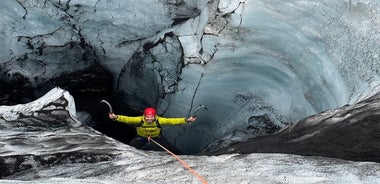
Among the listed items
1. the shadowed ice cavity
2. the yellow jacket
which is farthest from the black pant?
the shadowed ice cavity

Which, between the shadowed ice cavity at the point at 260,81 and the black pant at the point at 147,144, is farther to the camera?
the black pant at the point at 147,144

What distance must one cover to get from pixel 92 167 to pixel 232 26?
2481mm

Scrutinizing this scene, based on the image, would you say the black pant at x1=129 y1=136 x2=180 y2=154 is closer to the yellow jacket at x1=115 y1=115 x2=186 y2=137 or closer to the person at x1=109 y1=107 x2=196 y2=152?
the person at x1=109 y1=107 x2=196 y2=152

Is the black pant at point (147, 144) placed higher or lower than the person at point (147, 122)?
lower

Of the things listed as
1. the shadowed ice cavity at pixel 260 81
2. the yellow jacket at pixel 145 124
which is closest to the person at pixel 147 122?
the yellow jacket at pixel 145 124

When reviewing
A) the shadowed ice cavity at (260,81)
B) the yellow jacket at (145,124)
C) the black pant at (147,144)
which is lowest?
the black pant at (147,144)

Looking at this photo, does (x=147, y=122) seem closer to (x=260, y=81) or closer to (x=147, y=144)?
(x=147, y=144)

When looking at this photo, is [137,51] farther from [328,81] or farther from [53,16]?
[328,81]

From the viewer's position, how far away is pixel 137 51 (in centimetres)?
643

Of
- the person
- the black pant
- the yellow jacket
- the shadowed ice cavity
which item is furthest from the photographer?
the black pant

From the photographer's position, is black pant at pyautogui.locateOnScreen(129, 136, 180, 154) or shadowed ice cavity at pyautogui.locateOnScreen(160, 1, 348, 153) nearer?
shadowed ice cavity at pyautogui.locateOnScreen(160, 1, 348, 153)

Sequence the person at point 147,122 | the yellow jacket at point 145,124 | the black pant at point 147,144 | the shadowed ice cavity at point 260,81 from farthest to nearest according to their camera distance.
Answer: the black pant at point 147,144
the yellow jacket at point 145,124
the person at point 147,122
the shadowed ice cavity at point 260,81

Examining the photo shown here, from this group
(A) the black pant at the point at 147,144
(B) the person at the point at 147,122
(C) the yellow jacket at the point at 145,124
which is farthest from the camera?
(A) the black pant at the point at 147,144

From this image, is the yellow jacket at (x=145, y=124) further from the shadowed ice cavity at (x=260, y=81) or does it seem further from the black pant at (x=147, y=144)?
the shadowed ice cavity at (x=260, y=81)
